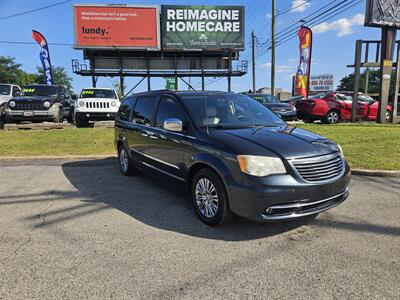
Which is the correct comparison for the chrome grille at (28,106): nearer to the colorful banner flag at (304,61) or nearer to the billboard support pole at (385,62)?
the billboard support pole at (385,62)

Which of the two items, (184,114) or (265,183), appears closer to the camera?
(265,183)

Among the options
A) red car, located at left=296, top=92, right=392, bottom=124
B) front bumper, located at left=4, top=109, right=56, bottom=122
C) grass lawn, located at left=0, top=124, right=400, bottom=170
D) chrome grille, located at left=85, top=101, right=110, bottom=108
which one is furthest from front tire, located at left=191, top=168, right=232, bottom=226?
red car, located at left=296, top=92, right=392, bottom=124

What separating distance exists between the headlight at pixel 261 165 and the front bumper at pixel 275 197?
0.19 ft

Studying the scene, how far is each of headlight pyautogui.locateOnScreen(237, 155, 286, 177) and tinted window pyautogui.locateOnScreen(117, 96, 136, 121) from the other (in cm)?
354

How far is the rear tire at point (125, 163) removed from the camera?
636 cm

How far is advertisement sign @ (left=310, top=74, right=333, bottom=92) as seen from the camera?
1806 inches

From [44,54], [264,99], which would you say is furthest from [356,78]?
[44,54]

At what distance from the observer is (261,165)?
132 inches

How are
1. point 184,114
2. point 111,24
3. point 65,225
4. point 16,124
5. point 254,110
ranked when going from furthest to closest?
point 111,24 < point 16,124 < point 254,110 < point 184,114 < point 65,225

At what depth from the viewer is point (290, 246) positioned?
3393 millimetres

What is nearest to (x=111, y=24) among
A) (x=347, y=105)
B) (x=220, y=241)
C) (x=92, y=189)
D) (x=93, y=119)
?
(x=93, y=119)

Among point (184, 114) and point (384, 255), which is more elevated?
point (184, 114)

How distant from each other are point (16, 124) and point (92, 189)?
26.9 ft

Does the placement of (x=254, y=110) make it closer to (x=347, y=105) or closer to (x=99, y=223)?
(x=99, y=223)
